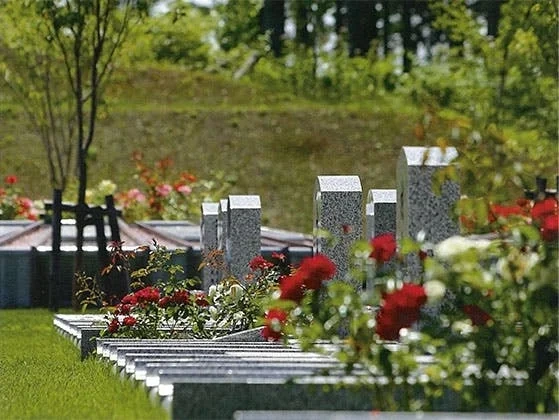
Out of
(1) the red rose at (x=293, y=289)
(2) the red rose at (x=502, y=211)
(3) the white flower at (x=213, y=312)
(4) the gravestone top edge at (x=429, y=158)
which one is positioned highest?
(4) the gravestone top edge at (x=429, y=158)

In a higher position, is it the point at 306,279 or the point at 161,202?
the point at 161,202

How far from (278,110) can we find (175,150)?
4537 mm

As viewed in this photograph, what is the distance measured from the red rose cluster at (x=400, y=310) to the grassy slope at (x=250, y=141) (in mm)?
31790

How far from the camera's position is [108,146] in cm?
4566

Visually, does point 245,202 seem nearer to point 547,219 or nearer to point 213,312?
point 213,312

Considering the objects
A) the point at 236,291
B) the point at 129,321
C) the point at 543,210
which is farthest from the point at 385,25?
the point at 543,210

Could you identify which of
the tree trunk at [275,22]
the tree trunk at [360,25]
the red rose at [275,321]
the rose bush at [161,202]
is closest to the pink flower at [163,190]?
the rose bush at [161,202]

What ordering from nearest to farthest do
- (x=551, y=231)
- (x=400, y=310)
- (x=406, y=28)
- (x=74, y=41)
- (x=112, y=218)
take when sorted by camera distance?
(x=400, y=310), (x=551, y=231), (x=112, y=218), (x=74, y=41), (x=406, y=28)

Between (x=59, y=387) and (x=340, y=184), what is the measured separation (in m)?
3.51

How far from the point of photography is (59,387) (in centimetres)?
1170

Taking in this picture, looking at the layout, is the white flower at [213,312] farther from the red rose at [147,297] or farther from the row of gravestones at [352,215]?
the row of gravestones at [352,215]

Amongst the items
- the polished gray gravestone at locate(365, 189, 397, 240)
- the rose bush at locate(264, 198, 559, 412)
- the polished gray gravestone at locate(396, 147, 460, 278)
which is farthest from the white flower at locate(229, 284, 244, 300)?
the rose bush at locate(264, 198, 559, 412)

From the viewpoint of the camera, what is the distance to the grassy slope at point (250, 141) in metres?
43.6

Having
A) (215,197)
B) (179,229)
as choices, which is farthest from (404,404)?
(215,197)
